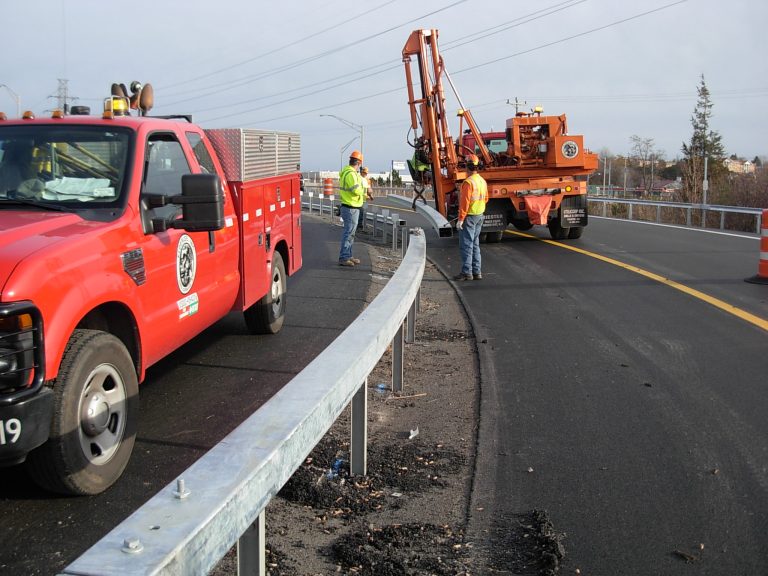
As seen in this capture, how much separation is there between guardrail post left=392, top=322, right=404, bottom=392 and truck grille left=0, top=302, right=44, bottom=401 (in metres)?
Result: 3.11

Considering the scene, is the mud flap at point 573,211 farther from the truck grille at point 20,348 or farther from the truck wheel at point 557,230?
the truck grille at point 20,348

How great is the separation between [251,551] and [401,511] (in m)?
1.72

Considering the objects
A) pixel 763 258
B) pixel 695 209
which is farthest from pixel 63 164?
pixel 695 209

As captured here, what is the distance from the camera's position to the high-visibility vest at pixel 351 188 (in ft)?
49.4

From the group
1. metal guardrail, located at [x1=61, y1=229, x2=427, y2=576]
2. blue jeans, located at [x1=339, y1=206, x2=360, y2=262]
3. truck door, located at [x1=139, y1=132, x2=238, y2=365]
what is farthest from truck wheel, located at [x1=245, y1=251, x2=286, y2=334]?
blue jeans, located at [x1=339, y1=206, x2=360, y2=262]

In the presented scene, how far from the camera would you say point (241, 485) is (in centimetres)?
241

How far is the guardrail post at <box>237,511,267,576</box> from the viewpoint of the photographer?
263cm

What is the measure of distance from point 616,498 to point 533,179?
14.6m

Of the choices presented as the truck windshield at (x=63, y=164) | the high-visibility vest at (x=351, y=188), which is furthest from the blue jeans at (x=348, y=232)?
the truck windshield at (x=63, y=164)

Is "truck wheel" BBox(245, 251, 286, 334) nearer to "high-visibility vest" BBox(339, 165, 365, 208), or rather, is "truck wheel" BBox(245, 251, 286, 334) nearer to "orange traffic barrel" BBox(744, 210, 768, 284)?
"high-visibility vest" BBox(339, 165, 365, 208)

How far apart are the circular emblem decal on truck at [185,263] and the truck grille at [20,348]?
70.1 inches

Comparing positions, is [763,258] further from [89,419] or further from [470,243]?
[89,419]

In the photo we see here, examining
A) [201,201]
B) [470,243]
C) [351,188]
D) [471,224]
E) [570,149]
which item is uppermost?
[570,149]

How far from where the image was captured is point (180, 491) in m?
2.27
